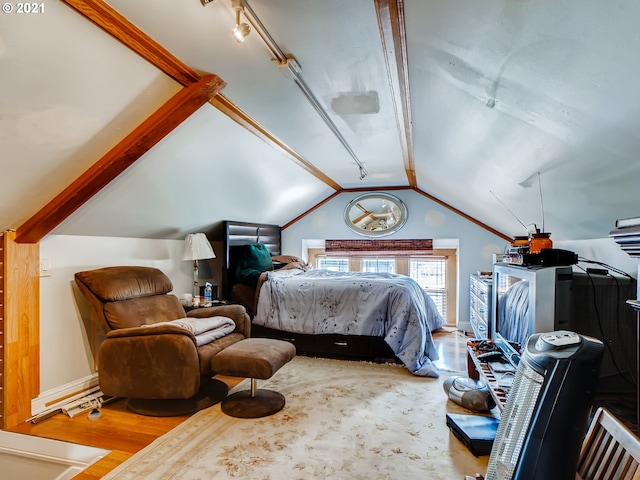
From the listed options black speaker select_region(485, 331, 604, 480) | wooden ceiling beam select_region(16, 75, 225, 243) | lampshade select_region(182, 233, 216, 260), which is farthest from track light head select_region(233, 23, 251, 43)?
lampshade select_region(182, 233, 216, 260)

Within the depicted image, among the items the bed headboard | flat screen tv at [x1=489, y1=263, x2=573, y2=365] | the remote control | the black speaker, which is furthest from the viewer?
the bed headboard

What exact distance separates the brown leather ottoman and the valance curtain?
11.2 feet

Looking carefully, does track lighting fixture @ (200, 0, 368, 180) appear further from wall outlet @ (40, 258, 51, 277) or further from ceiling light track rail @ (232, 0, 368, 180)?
wall outlet @ (40, 258, 51, 277)

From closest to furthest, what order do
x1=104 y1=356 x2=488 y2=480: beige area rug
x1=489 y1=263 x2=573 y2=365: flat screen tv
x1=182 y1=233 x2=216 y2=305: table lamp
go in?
x1=489 y1=263 x2=573 y2=365: flat screen tv < x1=104 y1=356 x2=488 y2=480: beige area rug < x1=182 y1=233 x2=216 y2=305: table lamp

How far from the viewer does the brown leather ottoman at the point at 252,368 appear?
2568 mm

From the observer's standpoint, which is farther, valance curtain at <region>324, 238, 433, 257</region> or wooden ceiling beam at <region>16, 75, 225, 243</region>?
valance curtain at <region>324, 238, 433, 257</region>

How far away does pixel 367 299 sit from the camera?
3.91 m

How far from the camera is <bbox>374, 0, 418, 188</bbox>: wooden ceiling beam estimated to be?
153 cm

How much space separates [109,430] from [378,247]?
4.48m

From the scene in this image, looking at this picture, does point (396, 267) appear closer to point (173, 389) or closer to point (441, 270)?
point (441, 270)

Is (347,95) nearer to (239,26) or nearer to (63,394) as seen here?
(239,26)

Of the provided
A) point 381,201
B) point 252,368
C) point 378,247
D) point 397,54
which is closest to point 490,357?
point 252,368

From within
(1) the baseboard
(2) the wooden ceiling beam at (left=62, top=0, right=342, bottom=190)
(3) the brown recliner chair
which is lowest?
(1) the baseboard

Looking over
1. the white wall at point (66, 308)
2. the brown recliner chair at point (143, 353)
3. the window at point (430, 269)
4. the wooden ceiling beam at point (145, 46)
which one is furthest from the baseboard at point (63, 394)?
the window at point (430, 269)
